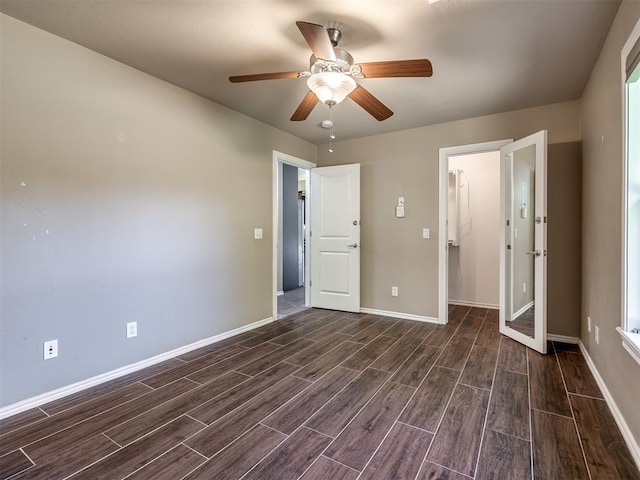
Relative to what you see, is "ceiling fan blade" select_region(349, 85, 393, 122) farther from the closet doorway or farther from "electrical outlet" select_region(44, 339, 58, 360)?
the closet doorway

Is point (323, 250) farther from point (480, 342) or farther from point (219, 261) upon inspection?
point (480, 342)

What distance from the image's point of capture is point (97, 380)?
2303mm

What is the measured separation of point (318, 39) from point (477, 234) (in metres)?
4.08

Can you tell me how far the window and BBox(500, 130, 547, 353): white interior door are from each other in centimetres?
119

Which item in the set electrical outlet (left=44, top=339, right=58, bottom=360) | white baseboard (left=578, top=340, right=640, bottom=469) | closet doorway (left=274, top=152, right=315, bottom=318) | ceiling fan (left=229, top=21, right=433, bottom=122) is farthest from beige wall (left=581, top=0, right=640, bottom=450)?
closet doorway (left=274, top=152, right=315, bottom=318)

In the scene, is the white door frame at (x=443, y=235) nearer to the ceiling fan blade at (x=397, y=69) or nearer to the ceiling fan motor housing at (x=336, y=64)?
the ceiling fan blade at (x=397, y=69)

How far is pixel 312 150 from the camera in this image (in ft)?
15.4

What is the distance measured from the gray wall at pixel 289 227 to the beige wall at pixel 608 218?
4.46 m

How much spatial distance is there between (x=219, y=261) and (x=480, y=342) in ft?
9.33

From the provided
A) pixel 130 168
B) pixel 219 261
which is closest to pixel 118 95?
pixel 130 168

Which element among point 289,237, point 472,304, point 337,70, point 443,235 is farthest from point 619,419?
point 289,237

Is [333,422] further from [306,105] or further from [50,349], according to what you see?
[306,105]

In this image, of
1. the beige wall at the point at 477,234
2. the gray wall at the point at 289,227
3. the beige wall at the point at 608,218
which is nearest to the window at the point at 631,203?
the beige wall at the point at 608,218

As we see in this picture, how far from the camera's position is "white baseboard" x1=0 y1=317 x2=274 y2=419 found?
1.94m
